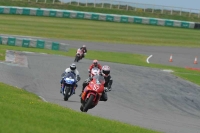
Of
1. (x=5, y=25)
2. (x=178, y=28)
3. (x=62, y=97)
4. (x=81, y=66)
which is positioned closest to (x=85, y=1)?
(x=178, y=28)

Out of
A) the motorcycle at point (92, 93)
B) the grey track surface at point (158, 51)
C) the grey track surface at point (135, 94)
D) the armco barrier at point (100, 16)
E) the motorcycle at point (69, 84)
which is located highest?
the motorcycle at point (92, 93)

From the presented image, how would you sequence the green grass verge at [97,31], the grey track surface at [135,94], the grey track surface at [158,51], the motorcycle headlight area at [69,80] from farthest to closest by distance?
1. the green grass verge at [97,31]
2. the grey track surface at [158,51]
3. the motorcycle headlight area at [69,80]
4. the grey track surface at [135,94]

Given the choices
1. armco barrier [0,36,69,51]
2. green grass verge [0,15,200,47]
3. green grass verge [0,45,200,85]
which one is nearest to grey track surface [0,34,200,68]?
green grass verge [0,45,200,85]

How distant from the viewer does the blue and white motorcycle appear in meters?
21.0

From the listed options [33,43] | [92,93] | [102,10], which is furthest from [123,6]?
[92,93]

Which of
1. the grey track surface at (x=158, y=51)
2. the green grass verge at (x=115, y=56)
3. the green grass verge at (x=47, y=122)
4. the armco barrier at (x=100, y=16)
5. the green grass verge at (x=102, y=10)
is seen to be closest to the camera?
the green grass verge at (x=47, y=122)

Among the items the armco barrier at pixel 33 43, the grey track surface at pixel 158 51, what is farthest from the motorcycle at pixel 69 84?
the armco barrier at pixel 33 43

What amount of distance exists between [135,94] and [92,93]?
8078mm

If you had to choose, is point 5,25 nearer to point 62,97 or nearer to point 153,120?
point 62,97

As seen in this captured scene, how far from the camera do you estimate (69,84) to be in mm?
21000

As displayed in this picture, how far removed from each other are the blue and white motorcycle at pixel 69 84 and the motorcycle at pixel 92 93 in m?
3.92

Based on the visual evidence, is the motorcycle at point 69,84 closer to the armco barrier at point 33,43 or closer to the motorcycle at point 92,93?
the motorcycle at point 92,93

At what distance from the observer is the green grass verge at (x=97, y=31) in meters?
60.9

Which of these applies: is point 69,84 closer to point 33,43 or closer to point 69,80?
point 69,80
